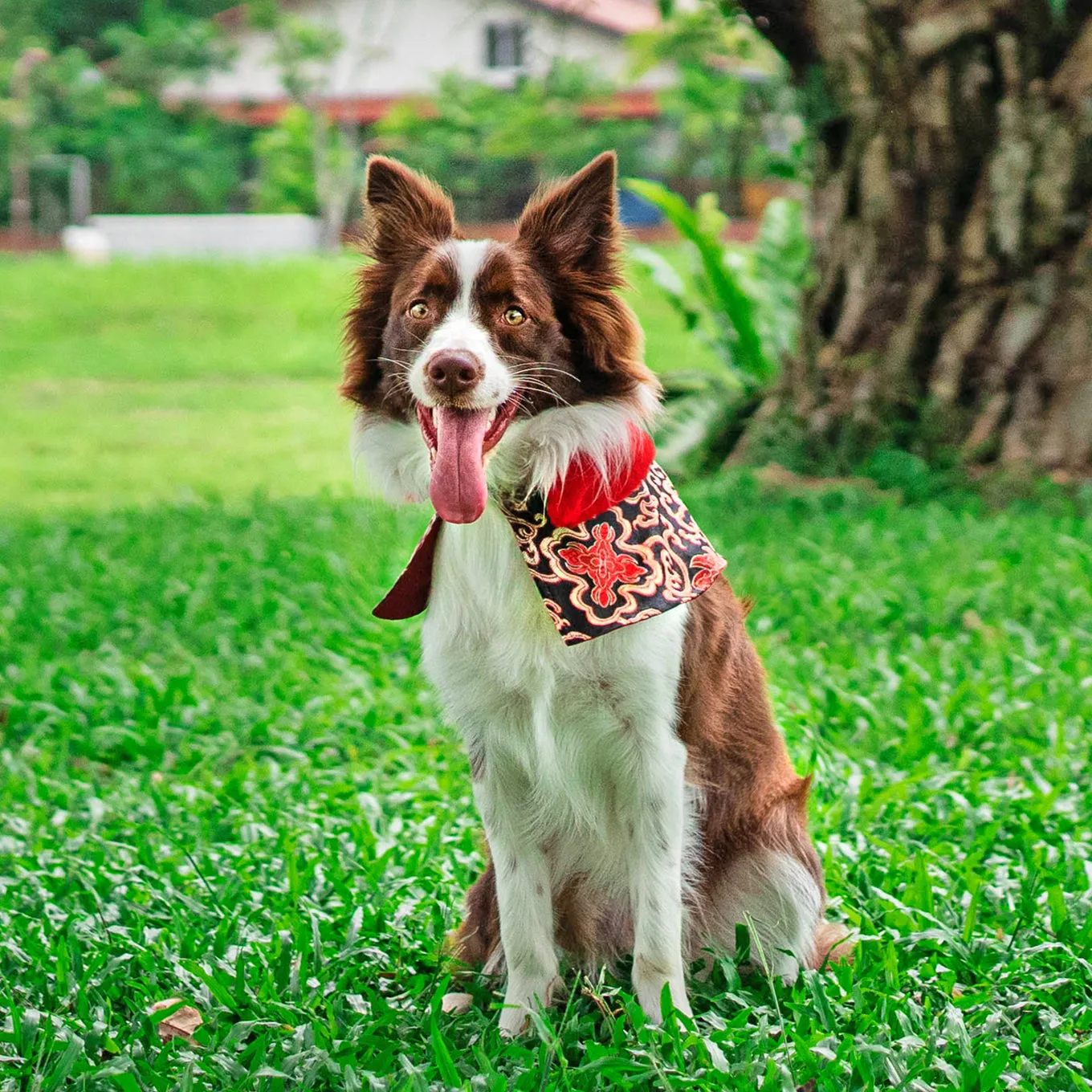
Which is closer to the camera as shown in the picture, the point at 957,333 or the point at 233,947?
the point at 233,947

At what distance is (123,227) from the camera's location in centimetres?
2653

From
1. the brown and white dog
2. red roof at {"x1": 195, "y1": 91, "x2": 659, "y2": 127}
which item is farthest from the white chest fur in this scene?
red roof at {"x1": 195, "y1": 91, "x2": 659, "y2": 127}

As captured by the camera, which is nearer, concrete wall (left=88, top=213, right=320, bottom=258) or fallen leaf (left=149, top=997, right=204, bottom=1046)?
fallen leaf (left=149, top=997, right=204, bottom=1046)

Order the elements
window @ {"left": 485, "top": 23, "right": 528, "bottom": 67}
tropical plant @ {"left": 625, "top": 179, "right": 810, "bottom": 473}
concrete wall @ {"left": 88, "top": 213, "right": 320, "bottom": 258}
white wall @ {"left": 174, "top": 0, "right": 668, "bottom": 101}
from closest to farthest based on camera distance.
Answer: tropical plant @ {"left": 625, "top": 179, "right": 810, "bottom": 473} → concrete wall @ {"left": 88, "top": 213, "right": 320, "bottom": 258} → white wall @ {"left": 174, "top": 0, "right": 668, "bottom": 101} → window @ {"left": 485, "top": 23, "right": 528, "bottom": 67}

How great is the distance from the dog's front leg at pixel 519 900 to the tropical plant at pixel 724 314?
4.71 meters

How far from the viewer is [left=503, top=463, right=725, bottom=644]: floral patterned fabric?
103 inches

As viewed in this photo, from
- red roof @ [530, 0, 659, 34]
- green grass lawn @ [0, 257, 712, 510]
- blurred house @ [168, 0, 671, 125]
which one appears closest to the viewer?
green grass lawn @ [0, 257, 712, 510]

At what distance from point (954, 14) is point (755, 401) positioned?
2.12 meters

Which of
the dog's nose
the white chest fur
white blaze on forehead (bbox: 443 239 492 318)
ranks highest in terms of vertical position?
white blaze on forehead (bbox: 443 239 492 318)

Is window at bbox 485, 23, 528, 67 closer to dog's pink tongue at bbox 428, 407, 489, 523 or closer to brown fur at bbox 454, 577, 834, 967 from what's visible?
brown fur at bbox 454, 577, 834, 967

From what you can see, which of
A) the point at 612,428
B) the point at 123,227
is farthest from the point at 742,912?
the point at 123,227

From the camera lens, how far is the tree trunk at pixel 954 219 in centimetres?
683

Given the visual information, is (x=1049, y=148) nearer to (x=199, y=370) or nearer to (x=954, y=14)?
(x=954, y=14)

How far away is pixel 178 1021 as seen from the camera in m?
2.91
